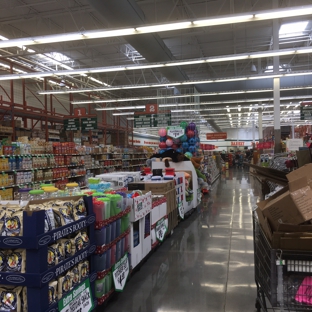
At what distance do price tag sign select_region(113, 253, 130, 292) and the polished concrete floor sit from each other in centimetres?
18

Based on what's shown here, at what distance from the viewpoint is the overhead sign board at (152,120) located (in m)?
14.6

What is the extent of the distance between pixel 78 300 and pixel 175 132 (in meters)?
7.55

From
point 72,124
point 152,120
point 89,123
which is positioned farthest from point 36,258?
point 152,120

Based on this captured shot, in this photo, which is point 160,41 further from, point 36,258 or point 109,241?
point 36,258

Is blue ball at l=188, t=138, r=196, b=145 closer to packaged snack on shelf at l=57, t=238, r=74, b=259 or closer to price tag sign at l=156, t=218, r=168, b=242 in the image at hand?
price tag sign at l=156, t=218, r=168, b=242

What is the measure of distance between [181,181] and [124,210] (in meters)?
3.94

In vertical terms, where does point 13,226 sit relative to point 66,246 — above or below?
above

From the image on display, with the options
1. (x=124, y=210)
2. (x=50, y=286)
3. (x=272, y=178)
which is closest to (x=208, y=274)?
(x=124, y=210)

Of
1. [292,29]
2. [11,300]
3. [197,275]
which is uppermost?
[292,29]

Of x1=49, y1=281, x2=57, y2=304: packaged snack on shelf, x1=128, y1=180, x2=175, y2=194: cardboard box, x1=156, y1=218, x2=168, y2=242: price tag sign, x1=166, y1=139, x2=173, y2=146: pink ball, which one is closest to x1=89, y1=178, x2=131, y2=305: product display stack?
x1=49, y1=281, x2=57, y2=304: packaged snack on shelf

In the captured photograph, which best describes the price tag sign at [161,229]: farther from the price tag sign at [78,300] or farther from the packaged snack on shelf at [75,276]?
the packaged snack on shelf at [75,276]

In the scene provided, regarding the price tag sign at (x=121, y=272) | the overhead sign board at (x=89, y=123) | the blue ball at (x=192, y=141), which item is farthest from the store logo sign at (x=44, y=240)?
the overhead sign board at (x=89, y=123)

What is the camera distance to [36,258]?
7.33 ft

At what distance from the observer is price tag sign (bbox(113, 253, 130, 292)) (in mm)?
3354
